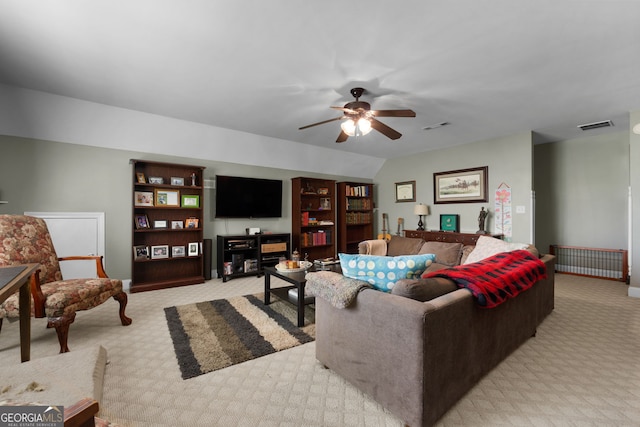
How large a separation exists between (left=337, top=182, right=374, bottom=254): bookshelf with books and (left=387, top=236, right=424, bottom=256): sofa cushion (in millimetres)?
1641

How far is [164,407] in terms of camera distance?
63.1 inches

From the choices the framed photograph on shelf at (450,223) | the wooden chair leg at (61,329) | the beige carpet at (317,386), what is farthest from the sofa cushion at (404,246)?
the wooden chair leg at (61,329)

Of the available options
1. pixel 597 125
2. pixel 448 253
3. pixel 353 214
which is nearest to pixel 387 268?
pixel 448 253

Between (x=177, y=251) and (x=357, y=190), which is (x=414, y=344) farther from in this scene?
(x=357, y=190)

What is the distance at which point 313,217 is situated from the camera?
618 cm

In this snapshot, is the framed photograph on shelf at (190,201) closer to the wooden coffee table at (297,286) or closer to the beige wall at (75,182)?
the beige wall at (75,182)

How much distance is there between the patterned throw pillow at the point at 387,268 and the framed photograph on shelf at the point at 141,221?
3707 mm

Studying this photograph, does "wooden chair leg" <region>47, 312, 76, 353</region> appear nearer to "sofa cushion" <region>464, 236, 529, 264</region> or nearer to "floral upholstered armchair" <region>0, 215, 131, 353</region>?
"floral upholstered armchair" <region>0, 215, 131, 353</region>

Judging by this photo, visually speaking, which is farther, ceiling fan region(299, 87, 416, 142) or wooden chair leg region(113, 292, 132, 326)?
ceiling fan region(299, 87, 416, 142)

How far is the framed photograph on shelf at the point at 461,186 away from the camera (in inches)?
201

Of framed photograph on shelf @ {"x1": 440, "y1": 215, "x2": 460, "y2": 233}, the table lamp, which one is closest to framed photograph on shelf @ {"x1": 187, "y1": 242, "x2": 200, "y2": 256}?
the table lamp

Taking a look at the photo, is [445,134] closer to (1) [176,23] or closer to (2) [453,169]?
(2) [453,169]

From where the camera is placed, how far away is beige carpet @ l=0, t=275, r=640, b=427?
153 cm

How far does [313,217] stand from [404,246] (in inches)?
92.4
